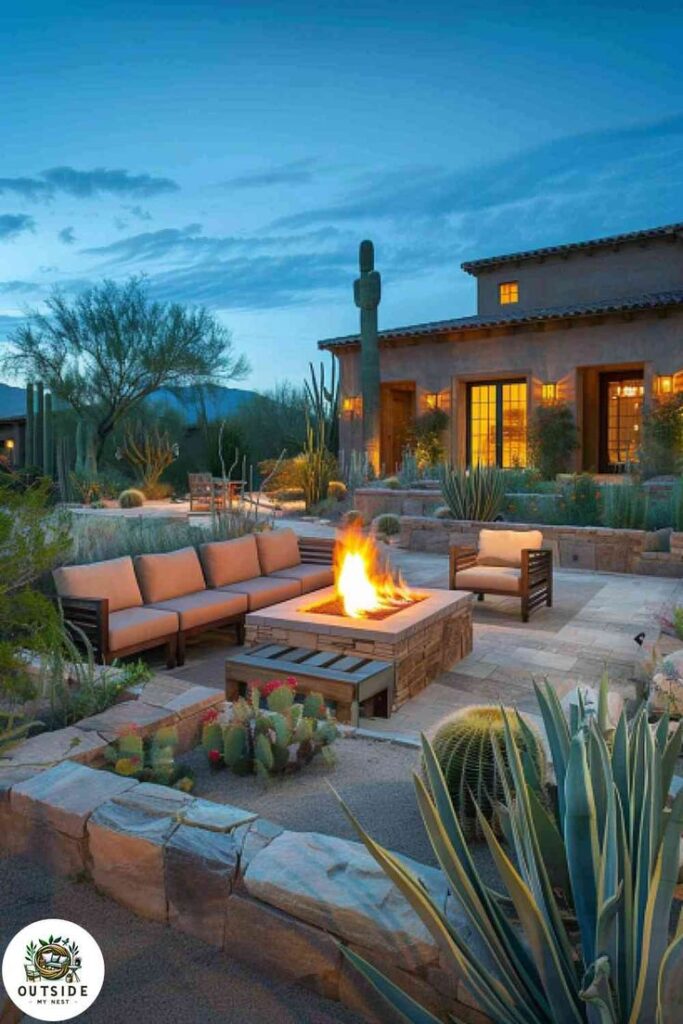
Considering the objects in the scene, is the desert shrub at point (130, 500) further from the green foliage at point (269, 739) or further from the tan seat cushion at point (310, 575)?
the green foliage at point (269, 739)

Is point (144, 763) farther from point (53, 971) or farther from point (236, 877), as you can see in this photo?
point (53, 971)

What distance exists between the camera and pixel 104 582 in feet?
19.5

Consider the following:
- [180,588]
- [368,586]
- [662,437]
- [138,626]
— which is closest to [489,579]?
[368,586]

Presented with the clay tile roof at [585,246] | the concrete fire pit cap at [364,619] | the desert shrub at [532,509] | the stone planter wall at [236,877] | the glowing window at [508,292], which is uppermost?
the clay tile roof at [585,246]

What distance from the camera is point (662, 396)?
17.0 meters

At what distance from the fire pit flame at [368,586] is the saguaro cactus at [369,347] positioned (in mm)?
12732

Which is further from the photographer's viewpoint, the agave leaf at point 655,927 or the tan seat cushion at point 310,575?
the tan seat cushion at point 310,575

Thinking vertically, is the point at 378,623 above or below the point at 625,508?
below

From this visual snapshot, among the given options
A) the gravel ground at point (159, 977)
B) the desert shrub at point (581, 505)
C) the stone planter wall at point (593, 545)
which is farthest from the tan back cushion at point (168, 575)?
the desert shrub at point (581, 505)

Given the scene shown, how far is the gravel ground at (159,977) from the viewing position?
7.05 ft

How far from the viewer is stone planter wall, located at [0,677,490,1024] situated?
2117 mm

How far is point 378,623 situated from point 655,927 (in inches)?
146

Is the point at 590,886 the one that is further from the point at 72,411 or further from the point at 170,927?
the point at 72,411

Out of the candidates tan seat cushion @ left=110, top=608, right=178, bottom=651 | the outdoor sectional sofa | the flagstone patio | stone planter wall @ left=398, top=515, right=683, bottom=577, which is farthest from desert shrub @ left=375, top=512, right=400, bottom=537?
tan seat cushion @ left=110, top=608, right=178, bottom=651
